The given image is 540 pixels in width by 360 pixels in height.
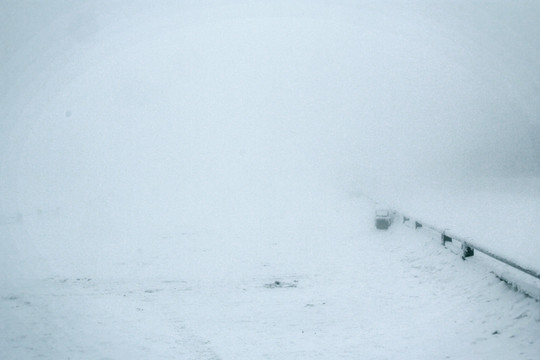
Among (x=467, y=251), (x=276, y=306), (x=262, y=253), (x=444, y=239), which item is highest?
(x=467, y=251)

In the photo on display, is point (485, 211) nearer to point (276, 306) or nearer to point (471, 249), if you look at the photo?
point (471, 249)

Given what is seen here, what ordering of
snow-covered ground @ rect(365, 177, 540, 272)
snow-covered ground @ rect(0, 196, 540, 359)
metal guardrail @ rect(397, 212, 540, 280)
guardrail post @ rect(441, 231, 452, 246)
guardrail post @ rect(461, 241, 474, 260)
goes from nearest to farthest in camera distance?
metal guardrail @ rect(397, 212, 540, 280) → snow-covered ground @ rect(0, 196, 540, 359) → guardrail post @ rect(461, 241, 474, 260) → guardrail post @ rect(441, 231, 452, 246) → snow-covered ground @ rect(365, 177, 540, 272)

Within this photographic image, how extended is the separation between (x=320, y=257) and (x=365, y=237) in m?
4.07

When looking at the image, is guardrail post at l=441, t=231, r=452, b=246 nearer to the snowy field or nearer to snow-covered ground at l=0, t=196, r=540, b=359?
snow-covered ground at l=0, t=196, r=540, b=359

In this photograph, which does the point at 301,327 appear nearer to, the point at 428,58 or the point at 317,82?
the point at 317,82

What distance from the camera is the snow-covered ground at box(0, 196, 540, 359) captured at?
29.7ft

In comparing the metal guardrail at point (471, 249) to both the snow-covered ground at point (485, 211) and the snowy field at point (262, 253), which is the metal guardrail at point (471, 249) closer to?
the snow-covered ground at point (485, 211)

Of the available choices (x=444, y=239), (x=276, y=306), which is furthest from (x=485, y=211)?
(x=276, y=306)

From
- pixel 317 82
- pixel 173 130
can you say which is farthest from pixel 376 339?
pixel 317 82

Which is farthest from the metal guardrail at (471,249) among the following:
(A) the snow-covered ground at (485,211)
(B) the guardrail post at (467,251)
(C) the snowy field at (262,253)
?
(C) the snowy field at (262,253)

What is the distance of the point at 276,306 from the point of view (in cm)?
1216

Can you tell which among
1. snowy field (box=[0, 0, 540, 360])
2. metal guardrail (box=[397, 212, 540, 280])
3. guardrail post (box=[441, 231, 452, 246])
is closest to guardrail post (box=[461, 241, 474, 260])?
metal guardrail (box=[397, 212, 540, 280])

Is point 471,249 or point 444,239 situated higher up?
point 471,249

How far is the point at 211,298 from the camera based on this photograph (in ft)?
43.4
